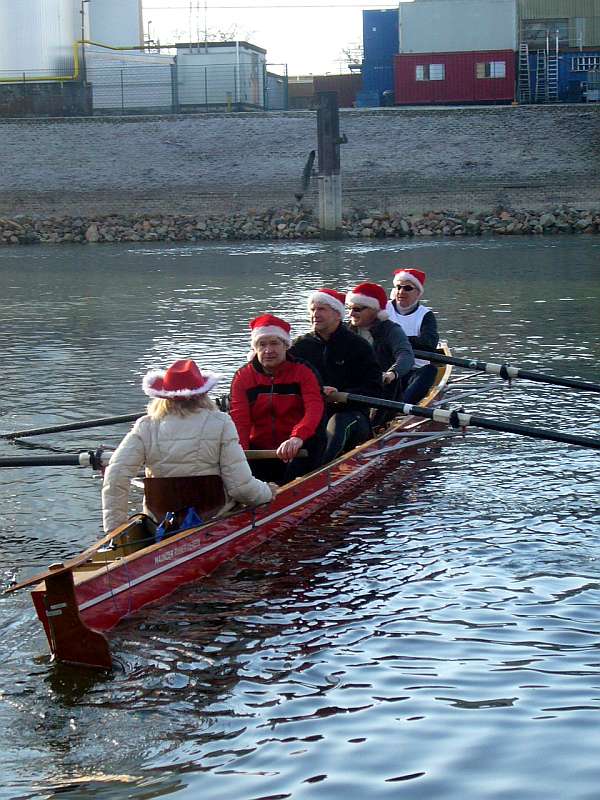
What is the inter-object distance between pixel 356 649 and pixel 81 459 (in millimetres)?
2756

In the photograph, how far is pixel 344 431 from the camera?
33.6 feet

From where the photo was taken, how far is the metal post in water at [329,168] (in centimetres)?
4053

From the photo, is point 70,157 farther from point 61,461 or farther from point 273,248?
point 61,461

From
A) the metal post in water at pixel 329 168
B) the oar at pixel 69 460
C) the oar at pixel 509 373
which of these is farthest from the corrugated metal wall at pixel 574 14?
the oar at pixel 69 460

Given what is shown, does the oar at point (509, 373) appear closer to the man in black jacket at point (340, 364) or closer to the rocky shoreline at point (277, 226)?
the man in black jacket at point (340, 364)

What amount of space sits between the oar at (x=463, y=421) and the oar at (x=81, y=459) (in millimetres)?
1097

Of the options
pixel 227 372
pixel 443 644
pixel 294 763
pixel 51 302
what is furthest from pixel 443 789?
pixel 51 302

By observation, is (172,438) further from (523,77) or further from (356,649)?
(523,77)

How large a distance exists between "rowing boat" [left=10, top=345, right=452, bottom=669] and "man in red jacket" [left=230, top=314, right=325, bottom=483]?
0.32m

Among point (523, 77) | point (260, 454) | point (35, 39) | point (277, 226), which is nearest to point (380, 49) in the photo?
point (523, 77)

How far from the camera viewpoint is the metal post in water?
1596 inches

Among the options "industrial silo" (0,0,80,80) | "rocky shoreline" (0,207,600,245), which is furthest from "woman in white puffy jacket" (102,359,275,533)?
"industrial silo" (0,0,80,80)

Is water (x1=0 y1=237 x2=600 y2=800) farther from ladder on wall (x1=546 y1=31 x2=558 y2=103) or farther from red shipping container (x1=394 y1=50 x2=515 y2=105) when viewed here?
ladder on wall (x1=546 y1=31 x2=558 y2=103)

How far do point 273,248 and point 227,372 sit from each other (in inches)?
873
